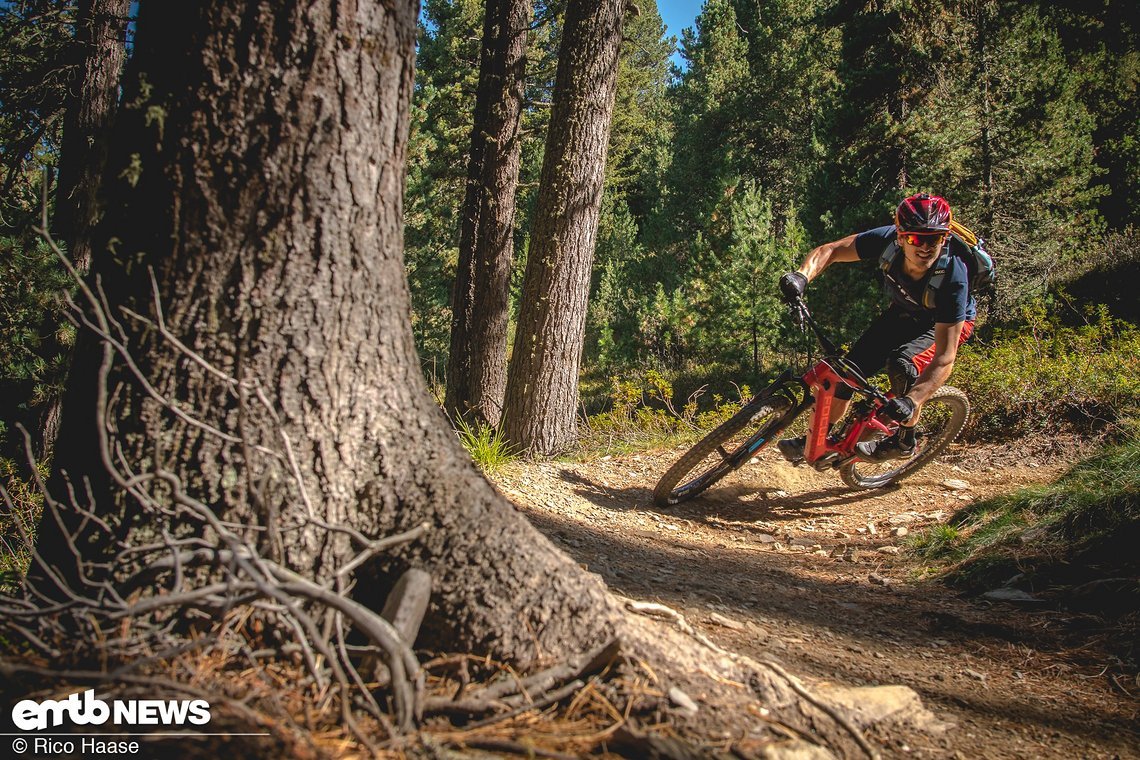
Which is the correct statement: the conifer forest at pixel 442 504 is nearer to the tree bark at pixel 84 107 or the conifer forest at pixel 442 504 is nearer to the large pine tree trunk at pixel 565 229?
the large pine tree trunk at pixel 565 229

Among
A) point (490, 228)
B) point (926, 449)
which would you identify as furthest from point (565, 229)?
point (926, 449)

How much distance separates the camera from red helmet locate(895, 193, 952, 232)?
175 inches

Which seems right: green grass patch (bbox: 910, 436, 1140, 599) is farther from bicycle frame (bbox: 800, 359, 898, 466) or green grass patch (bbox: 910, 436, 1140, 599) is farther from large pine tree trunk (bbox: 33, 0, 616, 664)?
large pine tree trunk (bbox: 33, 0, 616, 664)

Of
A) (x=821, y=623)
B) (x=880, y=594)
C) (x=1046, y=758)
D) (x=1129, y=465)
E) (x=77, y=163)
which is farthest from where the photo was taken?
(x=77, y=163)

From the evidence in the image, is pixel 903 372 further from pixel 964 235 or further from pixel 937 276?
pixel 964 235

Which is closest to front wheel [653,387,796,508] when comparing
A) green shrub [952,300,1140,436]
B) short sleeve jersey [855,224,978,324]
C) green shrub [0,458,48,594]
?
short sleeve jersey [855,224,978,324]

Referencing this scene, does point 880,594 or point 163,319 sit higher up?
point 163,319

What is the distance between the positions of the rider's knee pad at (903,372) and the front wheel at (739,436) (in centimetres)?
84

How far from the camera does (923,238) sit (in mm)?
4531

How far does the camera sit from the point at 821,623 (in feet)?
10.8

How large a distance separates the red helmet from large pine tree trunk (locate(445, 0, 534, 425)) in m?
4.18

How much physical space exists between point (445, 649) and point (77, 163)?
32.0 feet

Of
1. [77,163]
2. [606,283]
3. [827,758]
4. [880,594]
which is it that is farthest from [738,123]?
[827,758]

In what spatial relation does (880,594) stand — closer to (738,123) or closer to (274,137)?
(274,137)
